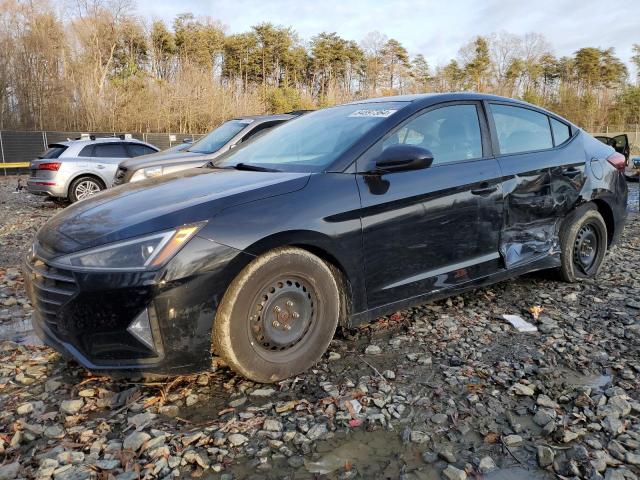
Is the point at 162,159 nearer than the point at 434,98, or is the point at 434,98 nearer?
the point at 434,98

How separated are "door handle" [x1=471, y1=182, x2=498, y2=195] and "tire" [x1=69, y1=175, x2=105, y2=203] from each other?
9869 millimetres

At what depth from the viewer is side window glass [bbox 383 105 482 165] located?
3408 mm

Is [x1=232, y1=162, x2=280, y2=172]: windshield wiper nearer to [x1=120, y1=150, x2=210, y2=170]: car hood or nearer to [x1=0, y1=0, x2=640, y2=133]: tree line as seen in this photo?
[x1=120, y1=150, x2=210, y2=170]: car hood

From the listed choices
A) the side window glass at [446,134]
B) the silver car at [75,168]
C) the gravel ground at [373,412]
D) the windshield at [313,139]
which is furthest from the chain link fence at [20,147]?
the side window glass at [446,134]

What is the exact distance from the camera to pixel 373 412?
251 centimetres

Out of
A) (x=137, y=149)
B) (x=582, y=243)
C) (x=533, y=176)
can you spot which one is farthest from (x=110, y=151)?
(x=582, y=243)

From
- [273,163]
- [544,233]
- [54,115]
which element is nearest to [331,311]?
[273,163]

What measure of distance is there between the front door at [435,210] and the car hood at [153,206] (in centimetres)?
55

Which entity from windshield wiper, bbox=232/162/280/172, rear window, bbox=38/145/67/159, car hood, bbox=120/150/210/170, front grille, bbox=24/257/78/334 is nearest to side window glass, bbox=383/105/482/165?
windshield wiper, bbox=232/162/280/172

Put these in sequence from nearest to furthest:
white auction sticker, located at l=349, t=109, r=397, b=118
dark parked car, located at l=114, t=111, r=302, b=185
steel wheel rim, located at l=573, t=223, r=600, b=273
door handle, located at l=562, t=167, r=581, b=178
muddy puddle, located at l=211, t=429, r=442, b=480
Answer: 1. muddy puddle, located at l=211, t=429, r=442, b=480
2. white auction sticker, located at l=349, t=109, r=397, b=118
3. door handle, located at l=562, t=167, r=581, b=178
4. steel wheel rim, located at l=573, t=223, r=600, b=273
5. dark parked car, located at l=114, t=111, r=302, b=185

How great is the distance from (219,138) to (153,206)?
6.25 meters

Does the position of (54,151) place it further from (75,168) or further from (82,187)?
(82,187)

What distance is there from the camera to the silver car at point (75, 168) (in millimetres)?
11047

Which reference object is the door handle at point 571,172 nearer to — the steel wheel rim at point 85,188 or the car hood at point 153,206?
the car hood at point 153,206
